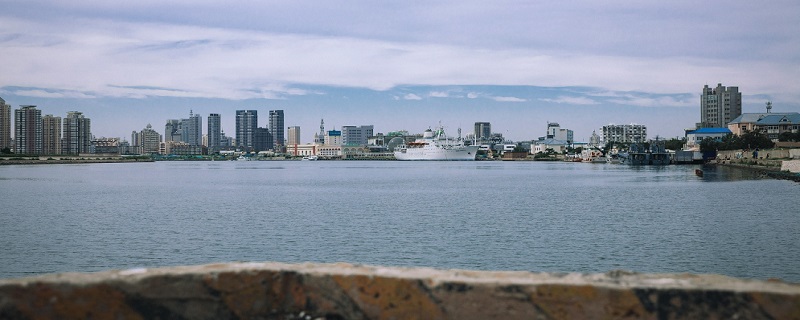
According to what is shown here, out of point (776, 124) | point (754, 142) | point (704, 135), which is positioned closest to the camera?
point (754, 142)

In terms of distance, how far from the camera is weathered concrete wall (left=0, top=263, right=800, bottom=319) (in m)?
5.39

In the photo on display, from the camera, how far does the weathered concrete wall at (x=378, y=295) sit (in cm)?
539

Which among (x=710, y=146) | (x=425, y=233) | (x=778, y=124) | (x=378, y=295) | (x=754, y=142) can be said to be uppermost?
(x=778, y=124)

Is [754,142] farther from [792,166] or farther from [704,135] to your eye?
[792,166]

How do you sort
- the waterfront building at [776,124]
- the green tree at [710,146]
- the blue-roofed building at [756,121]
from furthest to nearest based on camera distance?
the blue-roofed building at [756,121]
the waterfront building at [776,124]
the green tree at [710,146]

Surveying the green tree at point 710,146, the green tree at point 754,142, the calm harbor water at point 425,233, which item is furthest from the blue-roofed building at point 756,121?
the calm harbor water at point 425,233

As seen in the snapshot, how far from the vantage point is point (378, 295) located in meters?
5.80

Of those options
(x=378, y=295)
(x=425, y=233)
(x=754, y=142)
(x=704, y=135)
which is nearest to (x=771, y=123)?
(x=704, y=135)

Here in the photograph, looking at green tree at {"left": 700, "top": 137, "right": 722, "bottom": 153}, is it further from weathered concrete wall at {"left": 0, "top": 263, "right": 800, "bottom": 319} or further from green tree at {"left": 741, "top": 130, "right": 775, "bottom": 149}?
weathered concrete wall at {"left": 0, "top": 263, "right": 800, "bottom": 319}

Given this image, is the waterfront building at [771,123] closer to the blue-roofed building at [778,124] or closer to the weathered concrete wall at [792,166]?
the blue-roofed building at [778,124]

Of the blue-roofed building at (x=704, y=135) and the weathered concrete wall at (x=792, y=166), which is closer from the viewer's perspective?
the weathered concrete wall at (x=792, y=166)

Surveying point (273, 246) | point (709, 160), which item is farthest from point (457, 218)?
point (709, 160)

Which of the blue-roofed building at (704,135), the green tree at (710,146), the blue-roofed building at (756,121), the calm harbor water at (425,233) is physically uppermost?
the blue-roofed building at (756,121)

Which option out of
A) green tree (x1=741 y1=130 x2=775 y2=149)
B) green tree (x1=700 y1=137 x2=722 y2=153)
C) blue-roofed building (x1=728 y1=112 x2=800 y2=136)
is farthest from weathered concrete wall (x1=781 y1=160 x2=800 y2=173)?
blue-roofed building (x1=728 y1=112 x2=800 y2=136)
